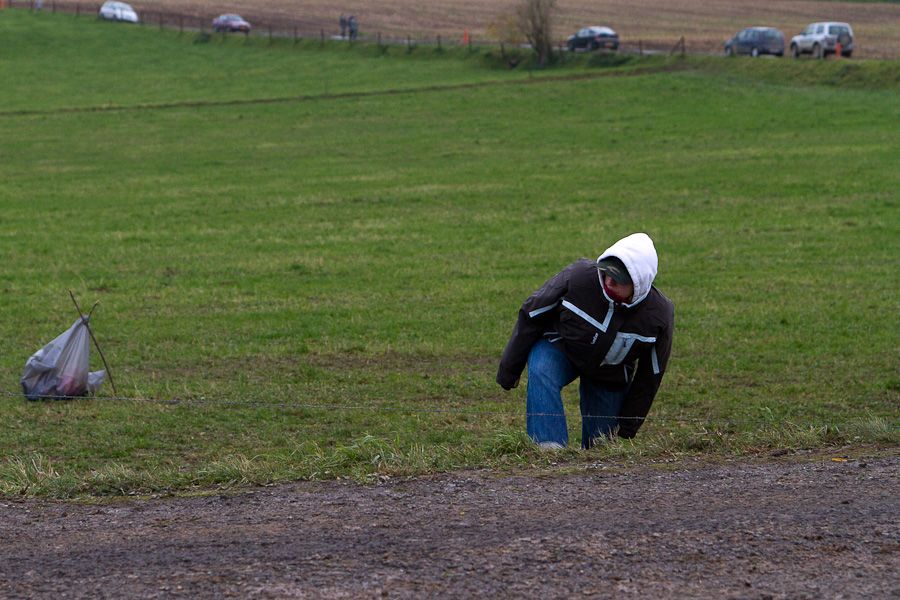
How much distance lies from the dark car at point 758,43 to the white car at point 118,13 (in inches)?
1711

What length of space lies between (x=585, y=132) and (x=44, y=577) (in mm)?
32254

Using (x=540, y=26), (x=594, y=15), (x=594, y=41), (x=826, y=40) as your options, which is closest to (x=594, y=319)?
(x=826, y=40)

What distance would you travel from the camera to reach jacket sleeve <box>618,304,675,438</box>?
7.45m

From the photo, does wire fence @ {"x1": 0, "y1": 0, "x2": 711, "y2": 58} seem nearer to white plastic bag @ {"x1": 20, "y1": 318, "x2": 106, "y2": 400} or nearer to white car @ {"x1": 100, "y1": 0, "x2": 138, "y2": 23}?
white car @ {"x1": 100, "y1": 0, "x2": 138, "y2": 23}

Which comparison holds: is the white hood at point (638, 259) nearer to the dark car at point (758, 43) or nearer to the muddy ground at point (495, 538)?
the muddy ground at point (495, 538)

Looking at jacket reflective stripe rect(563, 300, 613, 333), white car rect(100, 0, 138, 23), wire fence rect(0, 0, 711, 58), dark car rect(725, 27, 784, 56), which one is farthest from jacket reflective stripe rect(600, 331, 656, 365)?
white car rect(100, 0, 138, 23)

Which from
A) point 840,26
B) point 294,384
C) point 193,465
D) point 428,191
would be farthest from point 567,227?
point 840,26

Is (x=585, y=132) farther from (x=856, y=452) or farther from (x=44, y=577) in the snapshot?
(x=44, y=577)

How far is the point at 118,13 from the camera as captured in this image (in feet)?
270

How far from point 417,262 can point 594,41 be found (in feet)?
140

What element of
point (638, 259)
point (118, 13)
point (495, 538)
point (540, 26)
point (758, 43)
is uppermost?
point (118, 13)

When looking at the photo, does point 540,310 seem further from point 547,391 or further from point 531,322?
point 547,391

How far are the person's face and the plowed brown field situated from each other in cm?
5885

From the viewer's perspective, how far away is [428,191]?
85.6 feet
